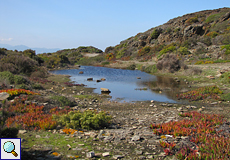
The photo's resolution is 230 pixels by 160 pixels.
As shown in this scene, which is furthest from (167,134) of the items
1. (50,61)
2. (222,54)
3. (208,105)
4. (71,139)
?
(50,61)

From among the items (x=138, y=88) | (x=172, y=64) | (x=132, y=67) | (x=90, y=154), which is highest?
(x=172, y=64)

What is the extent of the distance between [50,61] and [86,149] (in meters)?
49.9

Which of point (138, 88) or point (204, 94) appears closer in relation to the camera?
point (204, 94)

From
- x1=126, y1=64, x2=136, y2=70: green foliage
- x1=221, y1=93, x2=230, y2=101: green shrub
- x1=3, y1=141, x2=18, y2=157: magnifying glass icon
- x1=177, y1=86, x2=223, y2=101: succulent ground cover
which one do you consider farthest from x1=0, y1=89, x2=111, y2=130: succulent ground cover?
x1=126, y1=64, x2=136, y2=70: green foliage

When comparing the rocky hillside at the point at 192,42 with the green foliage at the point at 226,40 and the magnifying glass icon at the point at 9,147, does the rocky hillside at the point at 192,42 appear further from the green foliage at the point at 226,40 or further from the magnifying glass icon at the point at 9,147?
the magnifying glass icon at the point at 9,147

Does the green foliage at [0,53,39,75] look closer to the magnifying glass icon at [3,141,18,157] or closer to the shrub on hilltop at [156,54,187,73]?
the magnifying glass icon at [3,141,18,157]

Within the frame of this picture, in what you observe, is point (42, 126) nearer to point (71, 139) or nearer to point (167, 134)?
point (71, 139)

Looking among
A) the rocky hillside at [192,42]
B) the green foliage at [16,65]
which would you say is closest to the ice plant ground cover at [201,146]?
the green foliage at [16,65]

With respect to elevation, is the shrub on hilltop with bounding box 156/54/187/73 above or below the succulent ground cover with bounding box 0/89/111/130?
above

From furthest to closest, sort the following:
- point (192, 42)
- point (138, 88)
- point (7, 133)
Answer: point (192, 42) → point (138, 88) → point (7, 133)

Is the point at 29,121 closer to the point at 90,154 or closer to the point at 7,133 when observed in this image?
the point at 7,133

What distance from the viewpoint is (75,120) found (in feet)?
23.8

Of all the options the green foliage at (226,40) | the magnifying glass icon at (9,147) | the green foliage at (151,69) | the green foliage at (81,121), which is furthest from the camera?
the green foliage at (226,40)

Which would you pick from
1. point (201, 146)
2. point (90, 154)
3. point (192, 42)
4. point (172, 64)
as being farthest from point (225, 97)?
point (192, 42)
